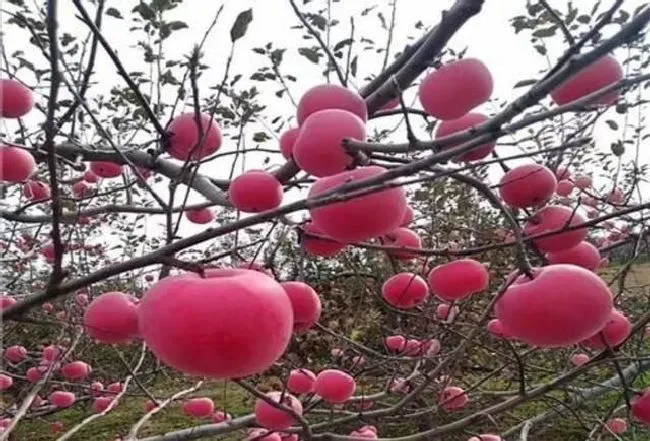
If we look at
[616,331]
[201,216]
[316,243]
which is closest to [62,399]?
[201,216]

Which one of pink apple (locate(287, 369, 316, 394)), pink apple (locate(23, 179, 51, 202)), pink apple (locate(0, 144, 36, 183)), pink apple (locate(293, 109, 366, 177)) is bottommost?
pink apple (locate(293, 109, 366, 177))

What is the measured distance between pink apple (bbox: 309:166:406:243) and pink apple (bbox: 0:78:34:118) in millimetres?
987

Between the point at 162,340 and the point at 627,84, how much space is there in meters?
0.59

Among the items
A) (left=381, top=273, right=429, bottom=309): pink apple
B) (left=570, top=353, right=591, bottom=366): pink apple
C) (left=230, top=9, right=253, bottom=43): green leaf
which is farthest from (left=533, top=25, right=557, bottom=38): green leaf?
(left=570, top=353, right=591, bottom=366): pink apple

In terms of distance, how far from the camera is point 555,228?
1251 millimetres

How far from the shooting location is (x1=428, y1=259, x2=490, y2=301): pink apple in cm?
157

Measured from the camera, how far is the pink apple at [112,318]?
1.05 metres

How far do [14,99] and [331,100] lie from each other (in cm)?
91

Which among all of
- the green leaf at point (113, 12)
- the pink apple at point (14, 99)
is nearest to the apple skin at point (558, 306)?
the pink apple at point (14, 99)

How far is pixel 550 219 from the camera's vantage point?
50.4 inches

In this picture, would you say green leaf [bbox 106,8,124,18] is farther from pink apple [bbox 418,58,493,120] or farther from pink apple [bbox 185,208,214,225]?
pink apple [bbox 418,58,493,120]

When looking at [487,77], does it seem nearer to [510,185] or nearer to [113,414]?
[510,185]

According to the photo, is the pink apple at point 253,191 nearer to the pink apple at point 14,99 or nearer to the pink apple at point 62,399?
the pink apple at point 14,99

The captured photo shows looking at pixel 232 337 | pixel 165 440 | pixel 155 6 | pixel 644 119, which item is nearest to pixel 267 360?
pixel 232 337
